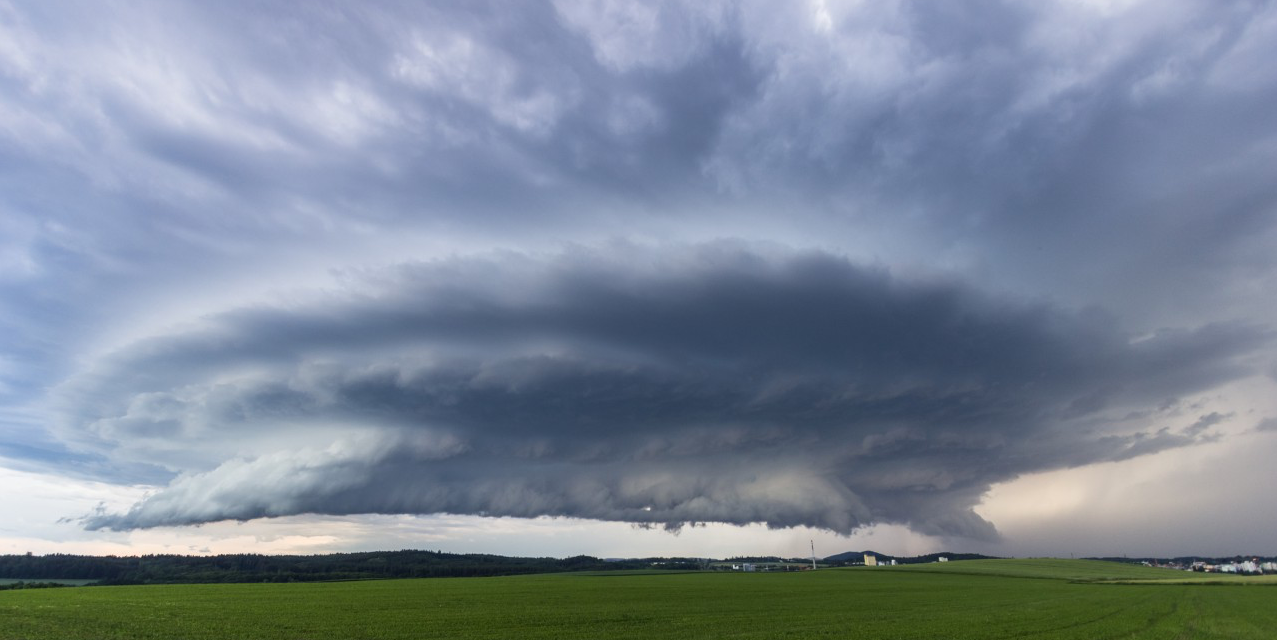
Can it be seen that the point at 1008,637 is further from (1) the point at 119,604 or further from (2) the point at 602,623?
(1) the point at 119,604

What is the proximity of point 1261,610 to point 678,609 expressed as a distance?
65.7 m

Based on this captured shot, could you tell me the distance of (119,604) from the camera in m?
83.1

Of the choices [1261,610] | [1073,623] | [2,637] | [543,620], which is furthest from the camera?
[1261,610]

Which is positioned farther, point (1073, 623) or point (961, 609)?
point (961, 609)

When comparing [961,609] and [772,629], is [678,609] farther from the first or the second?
[961,609]

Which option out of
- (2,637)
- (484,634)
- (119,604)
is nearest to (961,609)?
(484,634)

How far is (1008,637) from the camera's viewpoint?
169 ft

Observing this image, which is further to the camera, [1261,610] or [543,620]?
[1261,610]

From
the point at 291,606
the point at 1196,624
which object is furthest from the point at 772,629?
the point at 291,606

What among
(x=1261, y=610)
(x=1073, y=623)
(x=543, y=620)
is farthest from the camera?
→ (x=1261, y=610)

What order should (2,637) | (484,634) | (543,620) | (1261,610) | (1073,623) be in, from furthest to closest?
(1261,610), (543,620), (1073,623), (484,634), (2,637)

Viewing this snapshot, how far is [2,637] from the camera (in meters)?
51.2

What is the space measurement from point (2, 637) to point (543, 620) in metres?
41.1

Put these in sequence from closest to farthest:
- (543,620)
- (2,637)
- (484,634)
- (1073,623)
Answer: (2,637), (484,634), (1073,623), (543,620)
